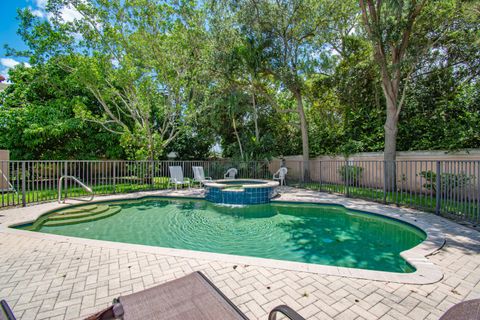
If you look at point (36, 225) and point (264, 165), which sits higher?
point (264, 165)

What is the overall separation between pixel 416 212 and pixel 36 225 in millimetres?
9743

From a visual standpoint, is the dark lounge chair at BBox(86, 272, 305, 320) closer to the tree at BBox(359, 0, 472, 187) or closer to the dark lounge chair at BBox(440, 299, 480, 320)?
the dark lounge chair at BBox(440, 299, 480, 320)

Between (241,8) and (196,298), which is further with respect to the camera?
(241,8)

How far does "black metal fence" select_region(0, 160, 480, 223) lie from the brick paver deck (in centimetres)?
257

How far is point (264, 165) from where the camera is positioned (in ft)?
44.8

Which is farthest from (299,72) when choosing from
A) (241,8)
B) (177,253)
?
(177,253)

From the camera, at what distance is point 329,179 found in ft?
37.2

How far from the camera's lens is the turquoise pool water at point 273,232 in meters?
3.92

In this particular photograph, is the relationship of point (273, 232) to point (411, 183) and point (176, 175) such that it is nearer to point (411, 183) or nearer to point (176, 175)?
point (411, 183)

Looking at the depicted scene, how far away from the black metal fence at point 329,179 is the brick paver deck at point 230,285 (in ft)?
8.43

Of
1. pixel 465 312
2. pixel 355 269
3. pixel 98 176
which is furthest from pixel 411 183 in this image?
pixel 98 176

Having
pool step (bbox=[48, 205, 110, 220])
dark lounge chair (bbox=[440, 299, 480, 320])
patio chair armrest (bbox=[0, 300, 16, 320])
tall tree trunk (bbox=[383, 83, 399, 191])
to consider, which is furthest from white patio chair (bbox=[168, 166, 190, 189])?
dark lounge chair (bbox=[440, 299, 480, 320])

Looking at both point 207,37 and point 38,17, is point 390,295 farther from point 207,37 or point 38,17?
point 38,17

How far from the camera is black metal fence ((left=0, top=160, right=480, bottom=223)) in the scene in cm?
558
